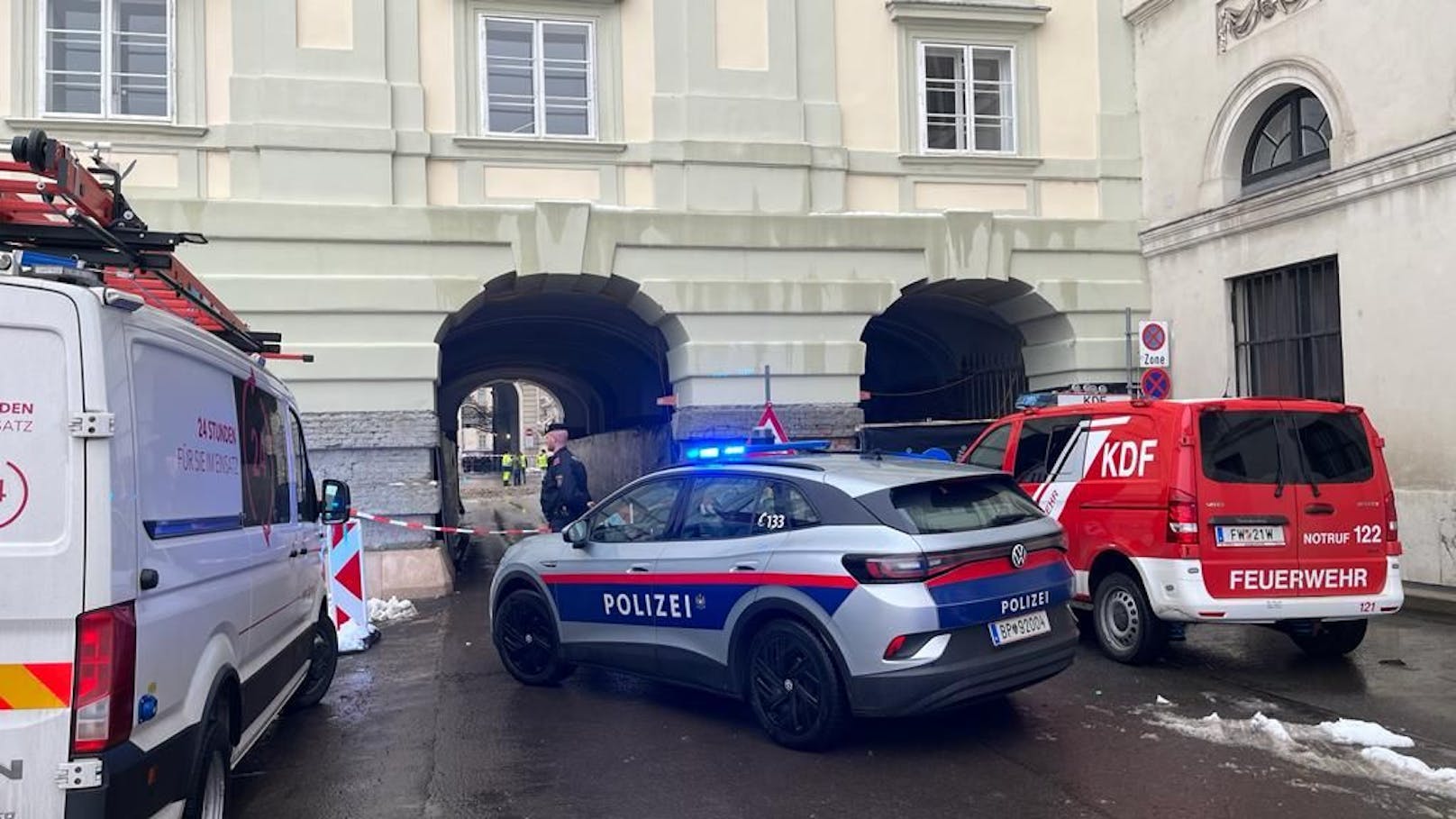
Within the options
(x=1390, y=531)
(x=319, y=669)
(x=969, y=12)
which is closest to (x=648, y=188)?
A: (x=969, y=12)

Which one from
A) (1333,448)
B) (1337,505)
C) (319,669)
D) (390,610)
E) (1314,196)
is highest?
(1314,196)

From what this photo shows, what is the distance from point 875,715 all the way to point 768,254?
8.12m

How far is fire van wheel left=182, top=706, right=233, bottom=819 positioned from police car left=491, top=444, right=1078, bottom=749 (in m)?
2.56

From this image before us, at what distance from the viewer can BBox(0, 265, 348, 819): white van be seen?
10.6ft

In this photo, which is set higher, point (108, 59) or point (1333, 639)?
point (108, 59)

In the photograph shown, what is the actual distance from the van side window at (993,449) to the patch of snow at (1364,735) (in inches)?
138

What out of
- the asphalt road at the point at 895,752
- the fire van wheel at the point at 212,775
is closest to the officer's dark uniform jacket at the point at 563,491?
the asphalt road at the point at 895,752

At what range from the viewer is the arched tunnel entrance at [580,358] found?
13.2 metres

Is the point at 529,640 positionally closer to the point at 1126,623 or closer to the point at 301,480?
the point at 301,480

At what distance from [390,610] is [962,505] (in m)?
6.72

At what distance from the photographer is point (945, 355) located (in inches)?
675

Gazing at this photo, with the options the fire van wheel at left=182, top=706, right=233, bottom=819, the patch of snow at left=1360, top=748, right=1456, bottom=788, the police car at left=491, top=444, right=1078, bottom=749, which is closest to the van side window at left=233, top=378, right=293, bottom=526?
the fire van wheel at left=182, top=706, right=233, bottom=819

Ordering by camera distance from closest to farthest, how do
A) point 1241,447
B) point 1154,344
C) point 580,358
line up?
1. point 1241,447
2. point 1154,344
3. point 580,358

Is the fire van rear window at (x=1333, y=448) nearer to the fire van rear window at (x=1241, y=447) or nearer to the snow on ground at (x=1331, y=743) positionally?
the fire van rear window at (x=1241, y=447)
